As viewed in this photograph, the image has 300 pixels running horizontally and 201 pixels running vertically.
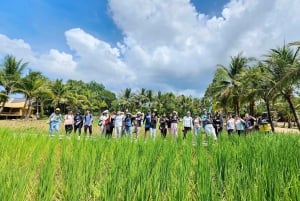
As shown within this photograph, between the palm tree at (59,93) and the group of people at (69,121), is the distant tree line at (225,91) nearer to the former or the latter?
the palm tree at (59,93)

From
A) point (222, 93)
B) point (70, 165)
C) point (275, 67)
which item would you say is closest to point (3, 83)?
point (222, 93)

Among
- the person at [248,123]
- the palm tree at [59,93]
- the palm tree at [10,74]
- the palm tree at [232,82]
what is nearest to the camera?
the person at [248,123]

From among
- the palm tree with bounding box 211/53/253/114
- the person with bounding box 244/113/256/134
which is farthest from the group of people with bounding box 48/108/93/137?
the palm tree with bounding box 211/53/253/114

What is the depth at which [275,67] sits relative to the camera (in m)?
15.8

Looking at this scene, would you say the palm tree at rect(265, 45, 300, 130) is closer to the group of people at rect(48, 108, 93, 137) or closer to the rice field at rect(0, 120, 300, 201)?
the group of people at rect(48, 108, 93, 137)

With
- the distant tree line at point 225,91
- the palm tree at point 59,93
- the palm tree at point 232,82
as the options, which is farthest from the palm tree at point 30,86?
the palm tree at point 232,82

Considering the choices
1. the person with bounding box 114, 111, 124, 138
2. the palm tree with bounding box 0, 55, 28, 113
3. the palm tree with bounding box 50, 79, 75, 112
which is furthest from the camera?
the palm tree with bounding box 50, 79, 75, 112

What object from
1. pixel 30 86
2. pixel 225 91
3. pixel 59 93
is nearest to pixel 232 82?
pixel 225 91

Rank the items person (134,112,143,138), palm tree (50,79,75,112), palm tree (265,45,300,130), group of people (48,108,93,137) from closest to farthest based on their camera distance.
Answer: group of people (48,108,93,137) < person (134,112,143,138) < palm tree (265,45,300,130) < palm tree (50,79,75,112)

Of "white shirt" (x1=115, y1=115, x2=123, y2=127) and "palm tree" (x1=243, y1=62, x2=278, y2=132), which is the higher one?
"palm tree" (x1=243, y1=62, x2=278, y2=132)

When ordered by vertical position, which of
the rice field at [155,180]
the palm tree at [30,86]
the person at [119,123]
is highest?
the palm tree at [30,86]

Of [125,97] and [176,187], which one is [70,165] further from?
[125,97]

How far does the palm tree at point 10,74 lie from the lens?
28.3m

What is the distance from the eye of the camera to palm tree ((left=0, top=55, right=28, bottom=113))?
2826 centimetres
